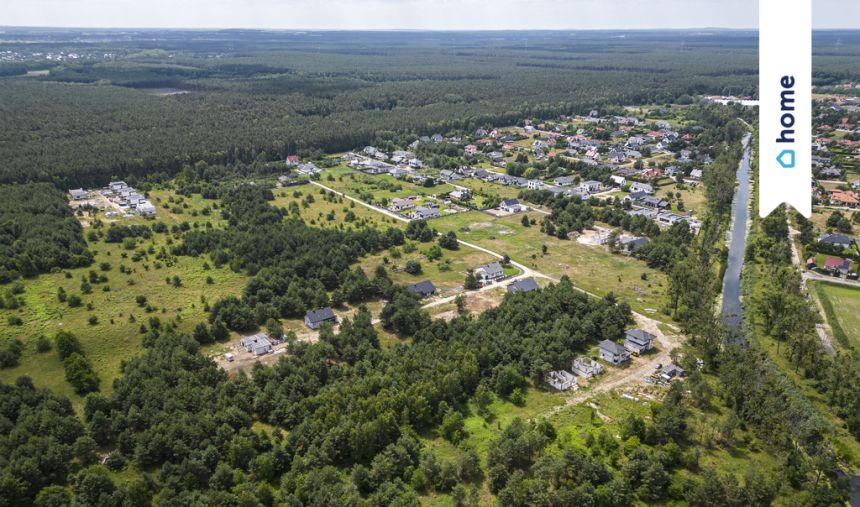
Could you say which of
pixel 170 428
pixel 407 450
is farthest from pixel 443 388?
pixel 170 428

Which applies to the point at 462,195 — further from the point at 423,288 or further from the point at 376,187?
the point at 423,288

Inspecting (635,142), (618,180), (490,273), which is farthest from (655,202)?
(635,142)

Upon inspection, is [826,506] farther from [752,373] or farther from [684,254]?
[684,254]

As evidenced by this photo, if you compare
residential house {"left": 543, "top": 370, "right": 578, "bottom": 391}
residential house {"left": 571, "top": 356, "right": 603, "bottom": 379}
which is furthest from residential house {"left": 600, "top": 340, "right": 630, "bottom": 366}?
residential house {"left": 543, "top": 370, "right": 578, "bottom": 391}

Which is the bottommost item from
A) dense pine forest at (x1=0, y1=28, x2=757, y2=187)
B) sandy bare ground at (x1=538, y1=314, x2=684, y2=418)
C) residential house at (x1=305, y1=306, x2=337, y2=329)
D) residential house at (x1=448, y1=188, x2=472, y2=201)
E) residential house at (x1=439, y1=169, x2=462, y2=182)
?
sandy bare ground at (x1=538, y1=314, x2=684, y2=418)

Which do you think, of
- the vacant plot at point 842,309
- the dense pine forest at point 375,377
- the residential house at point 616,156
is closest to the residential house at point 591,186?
the dense pine forest at point 375,377

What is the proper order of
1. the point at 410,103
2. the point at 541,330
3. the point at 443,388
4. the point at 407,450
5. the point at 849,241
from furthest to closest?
the point at 410,103
the point at 849,241
the point at 541,330
the point at 443,388
the point at 407,450

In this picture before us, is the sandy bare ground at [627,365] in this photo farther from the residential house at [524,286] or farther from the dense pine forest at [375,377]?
the residential house at [524,286]

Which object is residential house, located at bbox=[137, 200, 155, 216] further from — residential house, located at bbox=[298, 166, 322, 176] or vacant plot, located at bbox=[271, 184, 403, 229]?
residential house, located at bbox=[298, 166, 322, 176]
